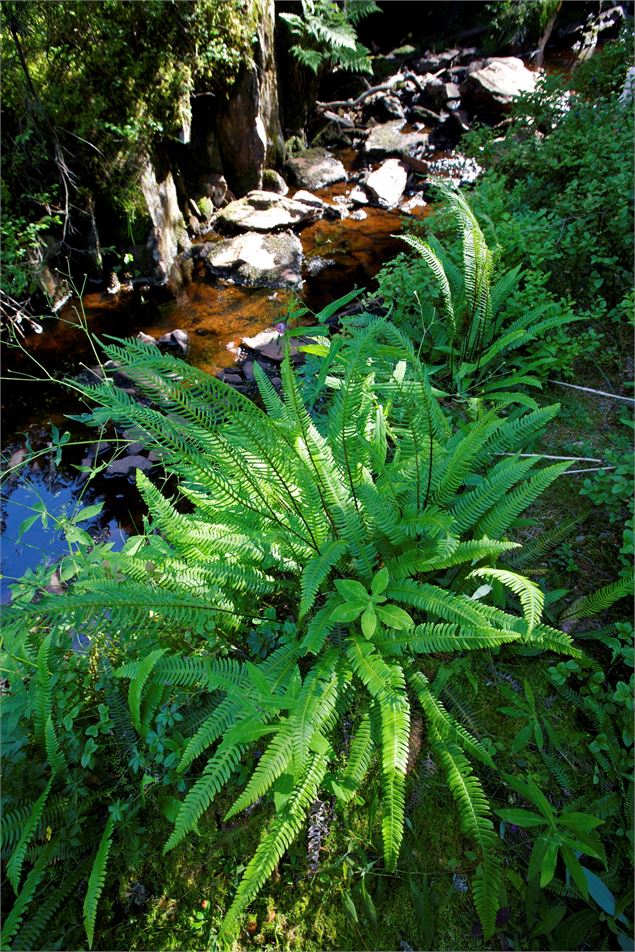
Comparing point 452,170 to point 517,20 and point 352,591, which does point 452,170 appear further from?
point 352,591

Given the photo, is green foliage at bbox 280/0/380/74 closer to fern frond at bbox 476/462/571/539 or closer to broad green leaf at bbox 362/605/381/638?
fern frond at bbox 476/462/571/539

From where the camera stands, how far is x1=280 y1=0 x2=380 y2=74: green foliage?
334 inches

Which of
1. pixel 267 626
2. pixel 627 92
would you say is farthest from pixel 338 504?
pixel 627 92

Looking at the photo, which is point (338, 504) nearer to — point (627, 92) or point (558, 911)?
point (558, 911)

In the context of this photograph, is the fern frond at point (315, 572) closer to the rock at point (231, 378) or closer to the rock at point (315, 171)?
the rock at point (231, 378)

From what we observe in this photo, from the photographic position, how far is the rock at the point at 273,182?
347 inches

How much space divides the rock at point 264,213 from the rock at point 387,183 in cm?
108

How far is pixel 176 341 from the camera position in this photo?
5883 mm

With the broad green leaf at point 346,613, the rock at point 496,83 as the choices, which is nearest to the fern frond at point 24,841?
the broad green leaf at point 346,613

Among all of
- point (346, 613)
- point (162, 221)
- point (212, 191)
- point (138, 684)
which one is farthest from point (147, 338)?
point (346, 613)

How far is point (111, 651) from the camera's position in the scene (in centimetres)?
216

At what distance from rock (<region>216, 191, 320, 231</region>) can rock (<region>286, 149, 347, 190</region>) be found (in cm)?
97

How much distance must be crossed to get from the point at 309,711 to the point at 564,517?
1.59 meters

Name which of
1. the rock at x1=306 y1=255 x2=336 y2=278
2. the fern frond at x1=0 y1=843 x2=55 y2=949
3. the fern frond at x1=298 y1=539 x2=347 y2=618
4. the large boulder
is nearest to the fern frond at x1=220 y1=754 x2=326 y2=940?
the fern frond at x1=298 y1=539 x2=347 y2=618
